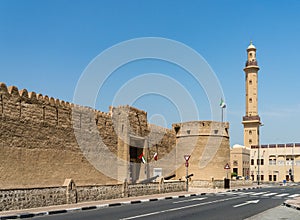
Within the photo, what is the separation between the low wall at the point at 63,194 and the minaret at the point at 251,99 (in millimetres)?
63977

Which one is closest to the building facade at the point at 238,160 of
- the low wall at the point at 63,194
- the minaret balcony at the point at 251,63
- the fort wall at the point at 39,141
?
the minaret balcony at the point at 251,63

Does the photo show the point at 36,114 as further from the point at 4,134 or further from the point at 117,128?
the point at 117,128

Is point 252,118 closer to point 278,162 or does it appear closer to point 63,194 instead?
point 278,162

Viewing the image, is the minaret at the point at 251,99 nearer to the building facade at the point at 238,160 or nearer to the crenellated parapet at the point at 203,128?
the building facade at the point at 238,160

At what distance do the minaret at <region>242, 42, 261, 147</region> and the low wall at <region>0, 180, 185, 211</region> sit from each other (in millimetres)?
63977

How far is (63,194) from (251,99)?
236 feet

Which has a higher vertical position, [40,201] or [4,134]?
[4,134]

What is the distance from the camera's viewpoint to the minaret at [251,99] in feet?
272

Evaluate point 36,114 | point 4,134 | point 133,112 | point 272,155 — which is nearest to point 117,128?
point 133,112

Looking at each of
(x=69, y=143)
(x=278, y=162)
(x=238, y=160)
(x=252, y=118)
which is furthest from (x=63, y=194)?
(x=252, y=118)

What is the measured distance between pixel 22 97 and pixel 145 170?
578 inches

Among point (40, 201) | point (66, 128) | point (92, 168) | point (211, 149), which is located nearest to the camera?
point (40, 201)

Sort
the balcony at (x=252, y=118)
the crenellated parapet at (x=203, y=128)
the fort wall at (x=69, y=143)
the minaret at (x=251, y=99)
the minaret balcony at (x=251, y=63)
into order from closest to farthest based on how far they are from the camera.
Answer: the fort wall at (x=69, y=143)
the crenellated parapet at (x=203, y=128)
the balcony at (x=252, y=118)
the minaret at (x=251, y=99)
the minaret balcony at (x=251, y=63)

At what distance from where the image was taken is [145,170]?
31.1 metres
